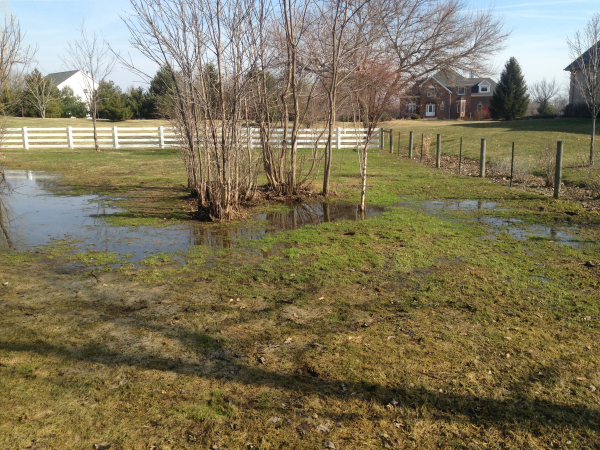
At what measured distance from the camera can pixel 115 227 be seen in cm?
810

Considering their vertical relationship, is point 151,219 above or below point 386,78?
below

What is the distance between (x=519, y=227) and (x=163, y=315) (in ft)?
19.2

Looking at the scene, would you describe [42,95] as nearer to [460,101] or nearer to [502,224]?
[502,224]

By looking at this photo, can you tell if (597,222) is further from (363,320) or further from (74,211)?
(74,211)

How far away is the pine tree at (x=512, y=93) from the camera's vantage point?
1783 inches

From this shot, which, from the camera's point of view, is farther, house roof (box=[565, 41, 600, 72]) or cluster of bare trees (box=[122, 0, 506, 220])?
house roof (box=[565, 41, 600, 72])

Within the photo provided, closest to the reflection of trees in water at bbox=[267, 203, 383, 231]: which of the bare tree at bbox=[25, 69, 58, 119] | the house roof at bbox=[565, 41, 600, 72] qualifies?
the house roof at bbox=[565, 41, 600, 72]

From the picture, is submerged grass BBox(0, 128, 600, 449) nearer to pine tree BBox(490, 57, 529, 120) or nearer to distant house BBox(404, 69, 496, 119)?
pine tree BBox(490, 57, 529, 120)

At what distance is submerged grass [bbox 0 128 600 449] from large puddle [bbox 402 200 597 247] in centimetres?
47

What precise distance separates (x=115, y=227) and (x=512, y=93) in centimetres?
4546

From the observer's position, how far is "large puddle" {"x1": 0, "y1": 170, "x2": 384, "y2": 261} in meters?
6.99

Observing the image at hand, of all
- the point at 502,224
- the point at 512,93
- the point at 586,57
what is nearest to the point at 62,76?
the point at 512,93

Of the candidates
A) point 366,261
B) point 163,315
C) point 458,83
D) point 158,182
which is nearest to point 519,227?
point 366,261

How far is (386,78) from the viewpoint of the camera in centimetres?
984
